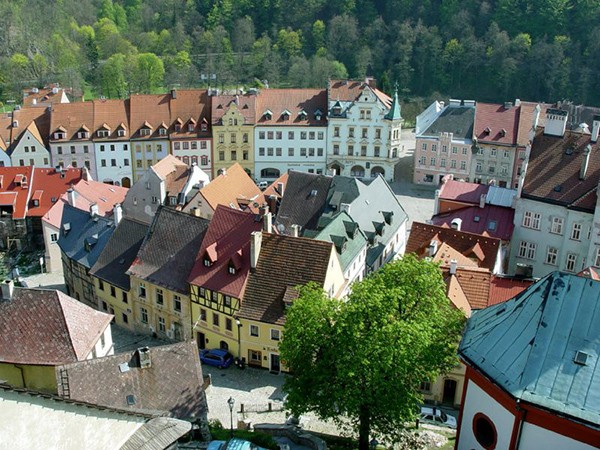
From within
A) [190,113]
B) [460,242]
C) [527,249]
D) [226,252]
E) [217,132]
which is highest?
[190,113]

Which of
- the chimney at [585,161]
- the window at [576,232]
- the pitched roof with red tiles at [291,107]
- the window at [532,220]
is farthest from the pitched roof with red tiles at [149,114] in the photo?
the window at [576,232]

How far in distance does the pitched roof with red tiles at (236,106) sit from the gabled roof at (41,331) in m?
44.2

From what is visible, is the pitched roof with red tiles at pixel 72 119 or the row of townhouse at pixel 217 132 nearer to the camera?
the pitched roof with red tiles at pixel 72 119

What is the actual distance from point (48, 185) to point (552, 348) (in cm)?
5138

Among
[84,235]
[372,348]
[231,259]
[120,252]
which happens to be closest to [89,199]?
[84,235]

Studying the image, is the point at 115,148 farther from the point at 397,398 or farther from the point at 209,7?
the point at 209,7

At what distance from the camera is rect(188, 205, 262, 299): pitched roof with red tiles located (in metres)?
41.1

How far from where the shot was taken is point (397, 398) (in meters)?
27.0

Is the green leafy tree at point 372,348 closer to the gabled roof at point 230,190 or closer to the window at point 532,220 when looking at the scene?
the window at point 532,220

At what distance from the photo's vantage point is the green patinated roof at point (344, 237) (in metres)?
44.1

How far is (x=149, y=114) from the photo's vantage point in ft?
251

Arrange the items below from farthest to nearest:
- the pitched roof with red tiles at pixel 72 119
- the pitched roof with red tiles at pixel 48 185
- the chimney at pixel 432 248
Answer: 1. the pitched roof with red tiles at pixel 72 119
2. the pitched roof with red tiles at pixel 48 185
3. the chimney at pixel 432 248

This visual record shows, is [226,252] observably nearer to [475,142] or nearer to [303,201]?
[303,201]

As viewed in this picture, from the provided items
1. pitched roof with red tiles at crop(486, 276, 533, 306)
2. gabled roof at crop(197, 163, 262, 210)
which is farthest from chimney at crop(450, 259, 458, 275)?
gabled roof at crop(197, 163, 262, 210)
